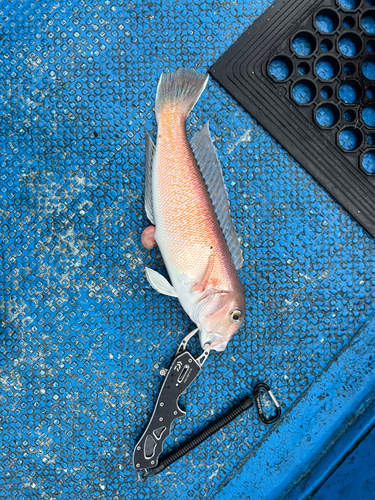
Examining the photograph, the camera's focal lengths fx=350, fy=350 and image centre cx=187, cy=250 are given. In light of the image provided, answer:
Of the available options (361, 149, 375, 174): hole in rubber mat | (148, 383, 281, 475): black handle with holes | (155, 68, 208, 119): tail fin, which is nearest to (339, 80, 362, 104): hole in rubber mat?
(361, 149, 375, 174): hole in rubber mat

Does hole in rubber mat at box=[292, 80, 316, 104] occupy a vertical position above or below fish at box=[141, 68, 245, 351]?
above

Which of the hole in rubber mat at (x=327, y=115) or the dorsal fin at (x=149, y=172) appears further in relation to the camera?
the hole in rubber mat at (x=327, y=115)

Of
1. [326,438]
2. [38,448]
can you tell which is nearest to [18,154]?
[38,448]

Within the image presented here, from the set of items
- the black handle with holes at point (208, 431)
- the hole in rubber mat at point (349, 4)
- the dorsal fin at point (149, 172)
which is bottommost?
the black handle with holes at point (208, 431)

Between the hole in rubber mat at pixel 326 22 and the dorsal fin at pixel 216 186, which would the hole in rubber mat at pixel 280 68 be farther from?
the dorsal fin at pixel 216 186

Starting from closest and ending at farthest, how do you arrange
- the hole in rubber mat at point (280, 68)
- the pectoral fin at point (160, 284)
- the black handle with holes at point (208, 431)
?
the pectoral fin at point (160, 284), the black handle with holes at point (208, 431), the hole in rubber mat at point (280, 68)

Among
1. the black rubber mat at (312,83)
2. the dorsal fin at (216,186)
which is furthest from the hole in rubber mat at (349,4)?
the dorsal fin at (216,186)

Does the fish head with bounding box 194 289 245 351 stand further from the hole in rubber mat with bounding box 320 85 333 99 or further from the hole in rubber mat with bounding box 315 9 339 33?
the hole in rubber mat with bounding box 315 9 339 33
